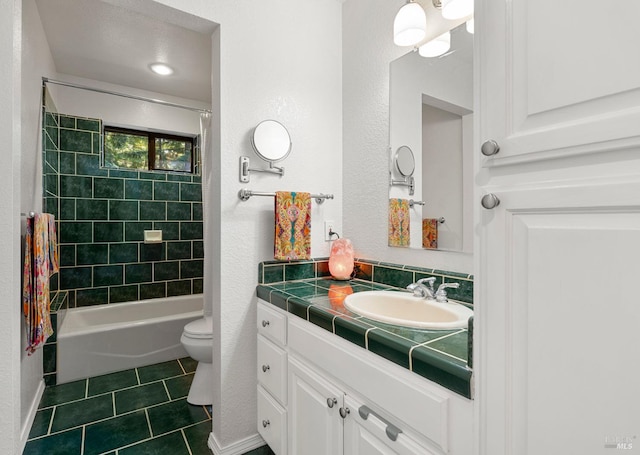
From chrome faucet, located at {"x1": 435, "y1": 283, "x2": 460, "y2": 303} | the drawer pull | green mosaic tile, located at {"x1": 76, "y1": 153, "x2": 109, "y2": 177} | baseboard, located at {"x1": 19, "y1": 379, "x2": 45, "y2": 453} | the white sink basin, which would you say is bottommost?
baseboard, located at {"x1": 19, "y1": 379, "x2": 45, "y2": 453}

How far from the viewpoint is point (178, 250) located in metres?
3.36

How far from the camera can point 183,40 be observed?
2.30 metres

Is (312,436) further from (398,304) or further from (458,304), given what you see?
(458,304)

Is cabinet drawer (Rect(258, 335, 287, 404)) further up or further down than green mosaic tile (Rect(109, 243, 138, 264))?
further down

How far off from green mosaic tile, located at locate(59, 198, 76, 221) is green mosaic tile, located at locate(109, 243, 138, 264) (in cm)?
40

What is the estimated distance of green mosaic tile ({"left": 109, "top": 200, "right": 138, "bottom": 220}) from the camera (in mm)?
3021

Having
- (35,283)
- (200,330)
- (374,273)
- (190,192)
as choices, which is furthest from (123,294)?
(374,273)

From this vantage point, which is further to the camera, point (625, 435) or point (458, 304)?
point (458, 304)

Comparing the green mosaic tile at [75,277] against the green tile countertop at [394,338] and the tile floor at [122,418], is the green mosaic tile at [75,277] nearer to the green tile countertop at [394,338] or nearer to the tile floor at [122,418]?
the tile floor at [122,418]

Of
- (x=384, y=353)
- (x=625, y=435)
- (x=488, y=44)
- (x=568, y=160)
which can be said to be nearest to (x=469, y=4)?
(x=488, y=44)

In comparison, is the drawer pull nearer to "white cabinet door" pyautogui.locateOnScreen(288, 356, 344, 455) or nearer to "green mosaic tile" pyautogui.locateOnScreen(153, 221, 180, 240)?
"white cabinet door" pyautogui.locateOnScreen(288, 356, 344, 455)

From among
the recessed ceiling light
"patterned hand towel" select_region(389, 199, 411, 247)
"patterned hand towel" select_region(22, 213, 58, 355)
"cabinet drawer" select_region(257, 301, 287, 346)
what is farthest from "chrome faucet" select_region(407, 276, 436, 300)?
the recessed ceiling light

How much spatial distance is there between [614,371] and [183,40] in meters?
2.74

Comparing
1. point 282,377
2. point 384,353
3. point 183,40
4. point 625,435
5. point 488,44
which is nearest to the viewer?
point 625,435
